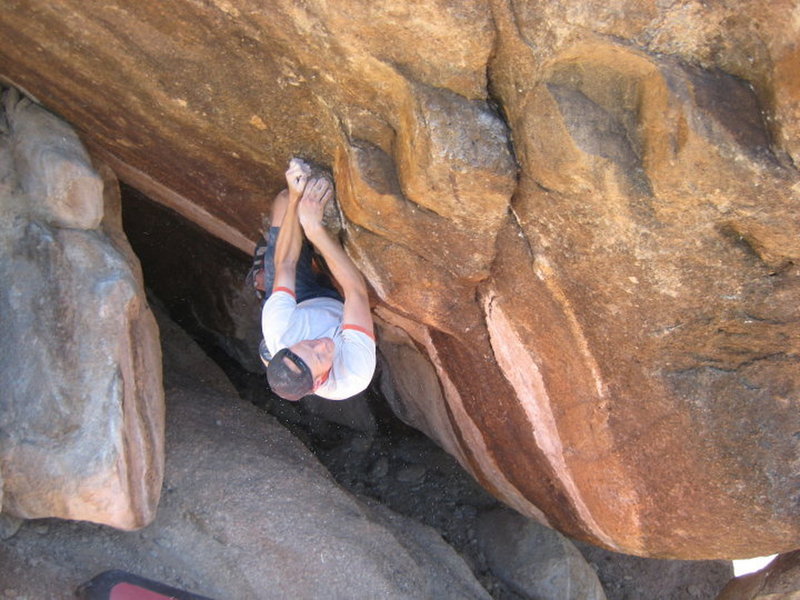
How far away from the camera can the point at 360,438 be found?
16.5 feet

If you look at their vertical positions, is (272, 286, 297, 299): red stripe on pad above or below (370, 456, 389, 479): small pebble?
above

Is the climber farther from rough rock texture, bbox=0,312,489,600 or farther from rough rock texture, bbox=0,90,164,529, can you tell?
rough rock texture, bbox=0,312,489,600

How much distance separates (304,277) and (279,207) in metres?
0.29

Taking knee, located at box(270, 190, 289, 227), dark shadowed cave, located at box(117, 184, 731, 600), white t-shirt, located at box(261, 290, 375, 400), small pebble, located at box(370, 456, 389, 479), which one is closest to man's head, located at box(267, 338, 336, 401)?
white t-shirt, located at box(261, 290, 375, 400)

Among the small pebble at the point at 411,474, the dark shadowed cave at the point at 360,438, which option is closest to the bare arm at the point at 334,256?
the dark shadowed cave at the point at 360,438

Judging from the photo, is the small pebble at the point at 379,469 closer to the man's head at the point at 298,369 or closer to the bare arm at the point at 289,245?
the bare arm at the point at 289,245

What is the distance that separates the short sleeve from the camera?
294cm

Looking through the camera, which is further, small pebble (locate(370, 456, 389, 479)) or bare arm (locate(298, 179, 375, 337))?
small pebble (locate(370, 456, 389, 479))

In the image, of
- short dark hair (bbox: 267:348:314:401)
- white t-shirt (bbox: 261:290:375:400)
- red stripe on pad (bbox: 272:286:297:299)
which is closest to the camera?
short dark hair (bbox: 267:348:314:401)

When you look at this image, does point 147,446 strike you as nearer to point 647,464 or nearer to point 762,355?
point 647,464

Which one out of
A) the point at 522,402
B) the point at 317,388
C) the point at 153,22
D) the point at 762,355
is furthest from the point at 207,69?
the point at 762,355

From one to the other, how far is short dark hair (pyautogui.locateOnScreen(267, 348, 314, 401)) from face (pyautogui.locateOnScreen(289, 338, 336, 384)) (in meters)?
0.02

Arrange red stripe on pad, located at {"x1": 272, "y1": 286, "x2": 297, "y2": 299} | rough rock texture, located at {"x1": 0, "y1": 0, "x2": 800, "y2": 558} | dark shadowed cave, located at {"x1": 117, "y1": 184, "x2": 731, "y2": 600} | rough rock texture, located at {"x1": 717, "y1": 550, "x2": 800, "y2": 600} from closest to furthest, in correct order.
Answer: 1. rough rock texture, located at {"x1": 0, "y1": 0, "x2": 800, "y2": 558}
2. red stripe on pad, located at {"x1": 272, "y1": 286, "x2": 297, "y2": 299}
3. rough rock texture, located at {"x1": 717, "y1": 550, "x2": 800, "y2": 600}
4. dark shadowed cave, located at {"x1": 117, "y1": 184, "x2": 731, "y2": 600}

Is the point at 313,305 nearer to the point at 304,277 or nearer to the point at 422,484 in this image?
the point at 304,277
